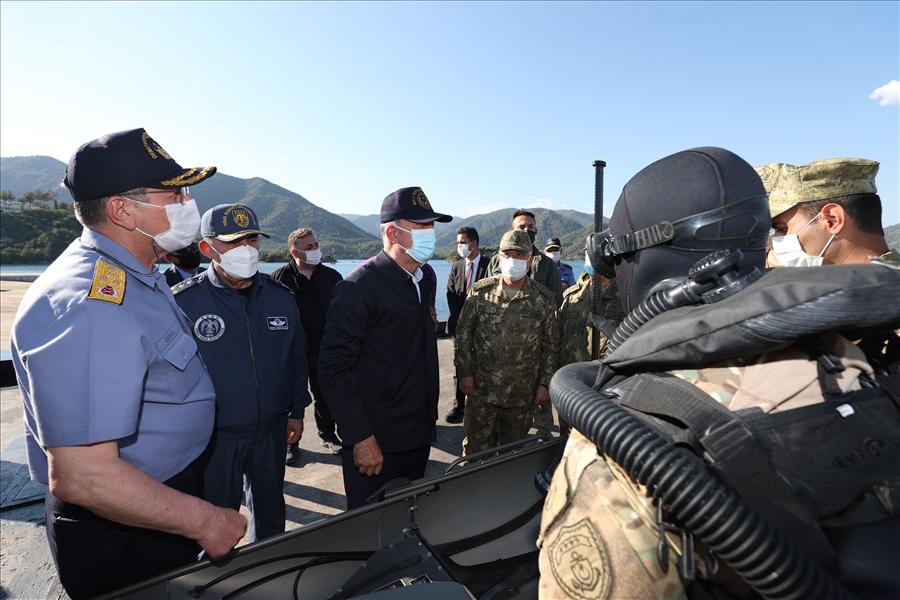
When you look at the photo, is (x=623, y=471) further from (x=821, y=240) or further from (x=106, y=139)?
(x=106, y=139)

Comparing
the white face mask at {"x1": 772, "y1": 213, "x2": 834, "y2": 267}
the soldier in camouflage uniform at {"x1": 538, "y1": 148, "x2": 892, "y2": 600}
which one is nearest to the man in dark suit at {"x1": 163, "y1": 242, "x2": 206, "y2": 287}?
the soldier in camouflage uniform at {"x1": 538, "y1": 148, "x2": 892, "y2": 600}

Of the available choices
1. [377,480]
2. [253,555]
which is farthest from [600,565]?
[377,480]

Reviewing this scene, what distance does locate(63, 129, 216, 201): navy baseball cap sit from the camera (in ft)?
4.91

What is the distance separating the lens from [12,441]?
3.97 meters

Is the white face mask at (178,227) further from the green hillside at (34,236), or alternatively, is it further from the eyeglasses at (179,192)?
the green hillside at (34,236)

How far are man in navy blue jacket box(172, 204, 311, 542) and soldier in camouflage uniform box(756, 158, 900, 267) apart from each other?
2.61 m

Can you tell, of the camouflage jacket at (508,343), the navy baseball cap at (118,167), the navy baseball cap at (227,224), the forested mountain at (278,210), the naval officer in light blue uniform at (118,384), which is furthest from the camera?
the forested mountain at (278,210)

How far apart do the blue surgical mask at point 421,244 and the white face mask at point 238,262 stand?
92cm

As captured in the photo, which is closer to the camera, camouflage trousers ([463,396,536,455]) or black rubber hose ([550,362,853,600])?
black rubber hose ([550,362,853,600])

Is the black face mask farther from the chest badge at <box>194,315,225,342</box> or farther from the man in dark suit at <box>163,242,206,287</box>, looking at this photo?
the chest badge at <box>194,315,225,342</box>

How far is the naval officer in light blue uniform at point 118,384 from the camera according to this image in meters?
1.19

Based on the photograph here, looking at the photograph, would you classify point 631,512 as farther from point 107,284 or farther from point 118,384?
point 107,284

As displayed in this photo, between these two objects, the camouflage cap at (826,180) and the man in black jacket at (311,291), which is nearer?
the camouflage cap at (826,180)

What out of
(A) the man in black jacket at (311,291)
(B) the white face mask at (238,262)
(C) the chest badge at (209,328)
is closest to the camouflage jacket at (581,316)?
(A) the man in black jacket at (311,291)
